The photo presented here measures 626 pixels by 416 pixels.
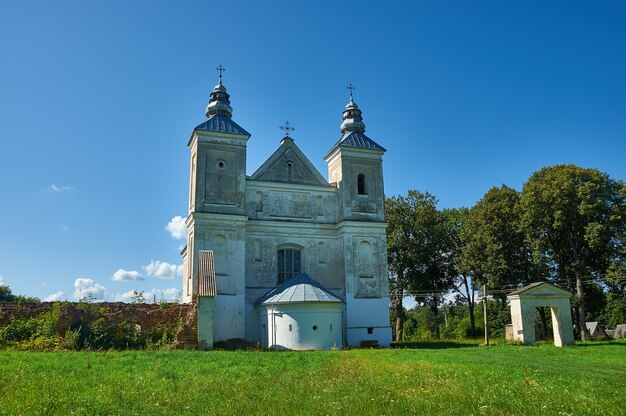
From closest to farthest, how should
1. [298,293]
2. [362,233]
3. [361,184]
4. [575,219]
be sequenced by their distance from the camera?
[298,293] < [362,233] < [361,184] < [575,219]

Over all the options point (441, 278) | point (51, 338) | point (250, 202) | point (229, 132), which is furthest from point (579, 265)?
point (51, 338)

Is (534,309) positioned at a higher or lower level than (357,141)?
lower

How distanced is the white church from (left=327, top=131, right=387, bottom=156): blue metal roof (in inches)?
2.9

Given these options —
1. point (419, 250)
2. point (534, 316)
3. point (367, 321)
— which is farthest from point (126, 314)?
point (419, 250)

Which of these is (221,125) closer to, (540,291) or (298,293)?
(298,293)

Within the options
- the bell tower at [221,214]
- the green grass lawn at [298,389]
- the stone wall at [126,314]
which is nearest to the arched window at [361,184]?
the bell tower at [221,214]

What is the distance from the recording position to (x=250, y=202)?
30.2 m

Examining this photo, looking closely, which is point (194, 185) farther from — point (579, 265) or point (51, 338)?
point (579, 265)

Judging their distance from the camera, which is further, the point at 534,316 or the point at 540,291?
the point at 540,291

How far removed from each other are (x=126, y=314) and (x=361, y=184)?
16.2m

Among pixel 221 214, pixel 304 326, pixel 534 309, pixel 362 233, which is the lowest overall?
pixel 304 326

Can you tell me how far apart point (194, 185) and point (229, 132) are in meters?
3.65

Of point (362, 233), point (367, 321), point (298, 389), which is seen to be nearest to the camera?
point (298, 389)

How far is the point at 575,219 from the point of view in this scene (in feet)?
111
